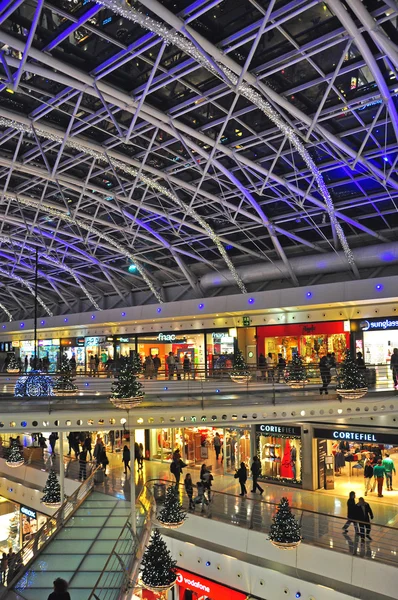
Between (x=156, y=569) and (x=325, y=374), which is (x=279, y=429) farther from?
(x=156, y=569)

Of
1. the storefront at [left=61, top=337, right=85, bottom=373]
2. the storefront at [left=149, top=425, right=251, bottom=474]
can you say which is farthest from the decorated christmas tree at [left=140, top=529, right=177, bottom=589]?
the storefront at [left=61, top=337, right=85, bottom=373]

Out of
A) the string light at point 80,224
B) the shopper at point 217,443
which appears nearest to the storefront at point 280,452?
the shopper at point 217,443

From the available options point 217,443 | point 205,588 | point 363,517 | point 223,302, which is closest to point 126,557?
point 205,588

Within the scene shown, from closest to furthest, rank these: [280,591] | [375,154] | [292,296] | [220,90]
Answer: [280,591]
[220,90]
[375,154]
[292,296]

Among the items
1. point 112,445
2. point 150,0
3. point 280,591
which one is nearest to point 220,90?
point 150,0

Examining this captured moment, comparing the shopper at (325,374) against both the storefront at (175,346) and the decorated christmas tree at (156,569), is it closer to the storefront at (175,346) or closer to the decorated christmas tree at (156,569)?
the decorated christmas tree at (156,569)

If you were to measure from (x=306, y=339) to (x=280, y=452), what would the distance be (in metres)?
7.51

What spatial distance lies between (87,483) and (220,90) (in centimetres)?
1565

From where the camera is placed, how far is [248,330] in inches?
1257

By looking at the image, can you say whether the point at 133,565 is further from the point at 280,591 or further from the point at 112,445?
the point at 112,445

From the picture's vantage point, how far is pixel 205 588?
1823 centimetres

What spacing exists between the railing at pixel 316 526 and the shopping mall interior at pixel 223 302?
3.7 inches

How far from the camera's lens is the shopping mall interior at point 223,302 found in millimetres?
14438

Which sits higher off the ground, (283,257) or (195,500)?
(283,257)
